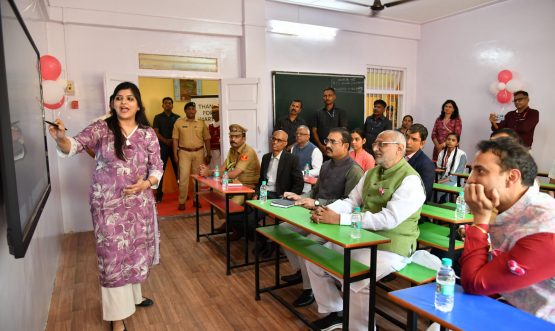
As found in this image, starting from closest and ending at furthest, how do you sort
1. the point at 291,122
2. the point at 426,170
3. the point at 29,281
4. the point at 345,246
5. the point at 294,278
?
the point at 345,246 < the point at 29,281 < the point at 294,278 < the point at 426,170 < the point at 291,122

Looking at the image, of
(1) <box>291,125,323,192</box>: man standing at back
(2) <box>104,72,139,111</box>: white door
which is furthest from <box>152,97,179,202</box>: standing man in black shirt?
(1) <box>291,125,323,192</box>: man standing at back

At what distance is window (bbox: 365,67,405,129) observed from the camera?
7922mm

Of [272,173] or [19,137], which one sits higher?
[19,137]

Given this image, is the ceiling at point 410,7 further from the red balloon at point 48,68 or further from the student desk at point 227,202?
the red balloon at point 48,68

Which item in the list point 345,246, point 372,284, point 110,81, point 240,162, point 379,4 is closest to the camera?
point 345,246

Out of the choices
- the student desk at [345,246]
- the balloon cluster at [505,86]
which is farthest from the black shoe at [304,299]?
the balloon cluster at [505,86]

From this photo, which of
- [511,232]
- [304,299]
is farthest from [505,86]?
[511,232]

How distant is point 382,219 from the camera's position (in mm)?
2449

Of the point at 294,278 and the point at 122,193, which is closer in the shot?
the point at 122,193

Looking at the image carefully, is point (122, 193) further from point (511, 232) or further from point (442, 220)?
point (442, 220)

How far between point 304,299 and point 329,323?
43 centimetres

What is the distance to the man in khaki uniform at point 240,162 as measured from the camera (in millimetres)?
4480

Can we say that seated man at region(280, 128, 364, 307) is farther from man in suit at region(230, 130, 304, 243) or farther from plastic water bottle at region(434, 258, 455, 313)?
plastic water bottle at region(434, 258, 455, 313)

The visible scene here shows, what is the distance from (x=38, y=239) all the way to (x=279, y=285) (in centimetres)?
184
